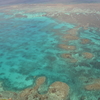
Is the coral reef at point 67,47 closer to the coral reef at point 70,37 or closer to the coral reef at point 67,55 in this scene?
the coral reef at point 67,55

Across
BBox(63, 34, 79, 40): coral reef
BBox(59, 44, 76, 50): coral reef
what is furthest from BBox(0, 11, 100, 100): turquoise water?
BBox(63, 34, 79, 40): coral reef

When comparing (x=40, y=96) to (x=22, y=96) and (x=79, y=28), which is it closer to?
(x=22, y=96)

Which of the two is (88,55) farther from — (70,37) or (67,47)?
(70,37)

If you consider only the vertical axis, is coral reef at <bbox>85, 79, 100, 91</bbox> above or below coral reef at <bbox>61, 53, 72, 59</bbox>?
below

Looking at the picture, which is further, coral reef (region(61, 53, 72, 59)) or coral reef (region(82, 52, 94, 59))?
coral reef (region(61, 53, 72, 59))

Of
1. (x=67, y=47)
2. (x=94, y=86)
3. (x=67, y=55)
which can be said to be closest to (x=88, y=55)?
(x=67, y=55)

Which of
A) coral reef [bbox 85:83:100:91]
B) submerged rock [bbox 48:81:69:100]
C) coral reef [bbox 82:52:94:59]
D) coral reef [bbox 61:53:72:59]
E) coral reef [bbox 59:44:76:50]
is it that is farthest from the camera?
coral reef [bbox 59:44:76:50]

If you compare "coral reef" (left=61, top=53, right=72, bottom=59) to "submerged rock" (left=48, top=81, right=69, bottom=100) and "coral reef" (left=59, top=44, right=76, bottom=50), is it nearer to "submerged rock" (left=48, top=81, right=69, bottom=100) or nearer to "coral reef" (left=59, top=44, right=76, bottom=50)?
"coral reef" (left=59, top=44, right=76, bottom=50)

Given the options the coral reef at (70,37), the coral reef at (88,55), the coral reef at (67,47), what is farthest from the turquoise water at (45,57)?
the coral reef at (70,37)

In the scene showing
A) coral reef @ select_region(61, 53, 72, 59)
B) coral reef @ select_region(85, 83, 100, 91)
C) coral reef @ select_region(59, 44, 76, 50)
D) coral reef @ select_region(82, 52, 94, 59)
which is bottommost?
coral reef @ select_region(85, 83, 100, 91)
